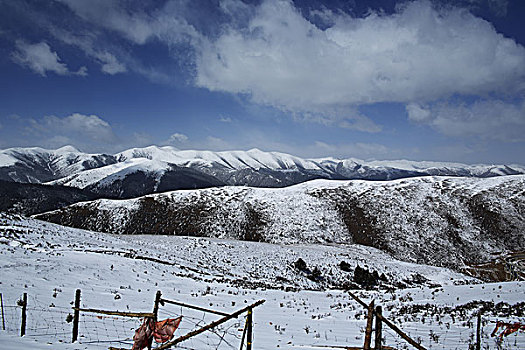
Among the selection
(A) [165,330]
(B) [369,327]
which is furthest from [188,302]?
(B) [369,327]

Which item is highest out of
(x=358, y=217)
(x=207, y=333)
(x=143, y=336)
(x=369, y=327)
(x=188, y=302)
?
(x=358, y=217)

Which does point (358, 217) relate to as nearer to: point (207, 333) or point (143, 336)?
point (207, 333)

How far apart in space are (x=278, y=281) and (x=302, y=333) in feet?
76.9

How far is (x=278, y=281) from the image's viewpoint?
3353 centimetres

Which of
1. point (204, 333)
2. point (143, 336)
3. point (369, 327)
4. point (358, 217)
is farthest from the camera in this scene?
point (358, 217)

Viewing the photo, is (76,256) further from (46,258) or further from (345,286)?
(345,286)

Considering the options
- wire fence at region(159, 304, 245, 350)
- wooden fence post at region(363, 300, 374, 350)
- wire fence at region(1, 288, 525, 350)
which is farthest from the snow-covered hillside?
wooden fence post at region(363, 300, 374, 350)

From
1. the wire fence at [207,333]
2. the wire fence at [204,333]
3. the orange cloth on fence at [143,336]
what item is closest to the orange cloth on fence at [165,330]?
the orange cloth on fence at [143,336]

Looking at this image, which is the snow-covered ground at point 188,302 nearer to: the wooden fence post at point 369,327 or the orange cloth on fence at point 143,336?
the orange cloth on fence at point 143,336

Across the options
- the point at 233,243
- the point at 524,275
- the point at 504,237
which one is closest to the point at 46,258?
the point at 233,243

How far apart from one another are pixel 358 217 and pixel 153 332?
7918 cm

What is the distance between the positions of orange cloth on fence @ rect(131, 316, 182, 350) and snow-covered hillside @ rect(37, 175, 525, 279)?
6386cm

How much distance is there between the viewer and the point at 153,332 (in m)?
6.23

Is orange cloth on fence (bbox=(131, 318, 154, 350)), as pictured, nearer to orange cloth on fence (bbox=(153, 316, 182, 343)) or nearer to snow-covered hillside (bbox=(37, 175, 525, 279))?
orange cloth on fence (bbox=(153, 316, 182, 343))
